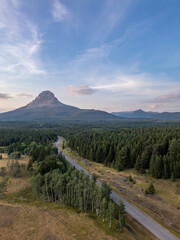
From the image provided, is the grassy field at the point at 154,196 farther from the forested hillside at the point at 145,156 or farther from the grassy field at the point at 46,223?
the grassy field at the point at 46,223

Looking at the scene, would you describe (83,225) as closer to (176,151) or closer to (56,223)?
(56,223)

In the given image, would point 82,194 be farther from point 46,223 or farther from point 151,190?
point 151,190

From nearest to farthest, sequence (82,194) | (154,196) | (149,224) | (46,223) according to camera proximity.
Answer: (46,223)
(149,224)
(82,194)
(154,196)

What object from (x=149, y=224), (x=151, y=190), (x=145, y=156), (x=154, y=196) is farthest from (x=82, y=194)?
(x=145, y=156)

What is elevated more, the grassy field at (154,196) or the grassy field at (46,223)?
the grassy field at (46,223)

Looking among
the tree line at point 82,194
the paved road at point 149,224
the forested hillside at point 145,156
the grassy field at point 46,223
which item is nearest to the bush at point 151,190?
the paved road at point 149,224

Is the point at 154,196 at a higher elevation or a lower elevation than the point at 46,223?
lower

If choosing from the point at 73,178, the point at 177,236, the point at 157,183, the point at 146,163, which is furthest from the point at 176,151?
the point at 73,178

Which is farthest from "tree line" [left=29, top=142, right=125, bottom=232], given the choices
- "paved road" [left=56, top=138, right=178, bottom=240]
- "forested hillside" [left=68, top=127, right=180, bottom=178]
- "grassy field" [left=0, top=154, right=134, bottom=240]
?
"forested hillside" [left=68, top=127, right=180, bottom=178]
